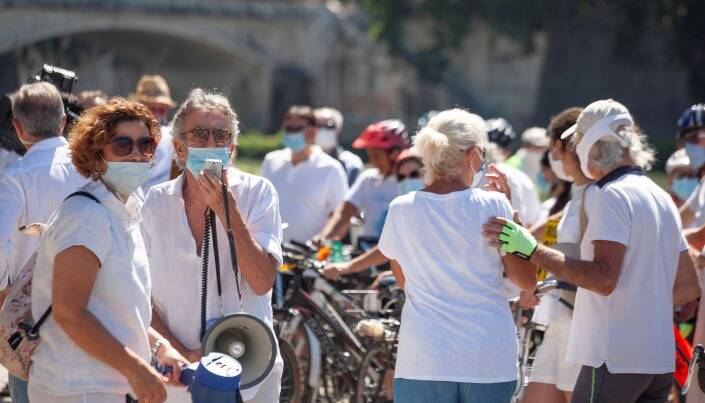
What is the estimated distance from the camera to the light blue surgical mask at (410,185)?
317 inches

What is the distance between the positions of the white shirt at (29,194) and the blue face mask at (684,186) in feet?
15.5

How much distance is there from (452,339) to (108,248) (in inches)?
53.7

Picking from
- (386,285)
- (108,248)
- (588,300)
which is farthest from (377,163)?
(108,248)

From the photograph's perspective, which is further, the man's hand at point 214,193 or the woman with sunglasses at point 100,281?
the man's hand at point 214,193

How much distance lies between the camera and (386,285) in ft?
25.3

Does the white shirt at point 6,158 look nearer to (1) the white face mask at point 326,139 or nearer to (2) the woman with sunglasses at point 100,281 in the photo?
(1) the white face mask at point 326,139

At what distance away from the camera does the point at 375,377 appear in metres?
7.69

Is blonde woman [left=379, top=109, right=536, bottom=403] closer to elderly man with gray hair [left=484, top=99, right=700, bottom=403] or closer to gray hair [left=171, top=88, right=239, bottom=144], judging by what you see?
elderly man with gray hair [left=484, top=99, right=700, bottom=403]

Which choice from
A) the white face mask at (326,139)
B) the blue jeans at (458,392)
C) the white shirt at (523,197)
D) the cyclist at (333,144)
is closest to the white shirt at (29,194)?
the blue jeans at (458,392)

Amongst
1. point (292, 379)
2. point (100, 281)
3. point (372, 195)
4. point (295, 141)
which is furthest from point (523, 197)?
point (100, 281)

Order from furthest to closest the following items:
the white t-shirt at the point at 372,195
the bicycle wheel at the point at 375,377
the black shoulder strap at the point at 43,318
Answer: the white t-shirt at the point at 372,195
the bicycle wheel at the point at 375,377
the black shoulder strap at the point at 43,318

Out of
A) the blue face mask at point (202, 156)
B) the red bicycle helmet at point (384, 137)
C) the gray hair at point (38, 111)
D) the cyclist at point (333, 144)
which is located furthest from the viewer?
the cyclist at point (333, 144)

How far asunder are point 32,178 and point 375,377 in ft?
8.79

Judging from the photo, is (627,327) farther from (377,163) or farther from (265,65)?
(265,65)
